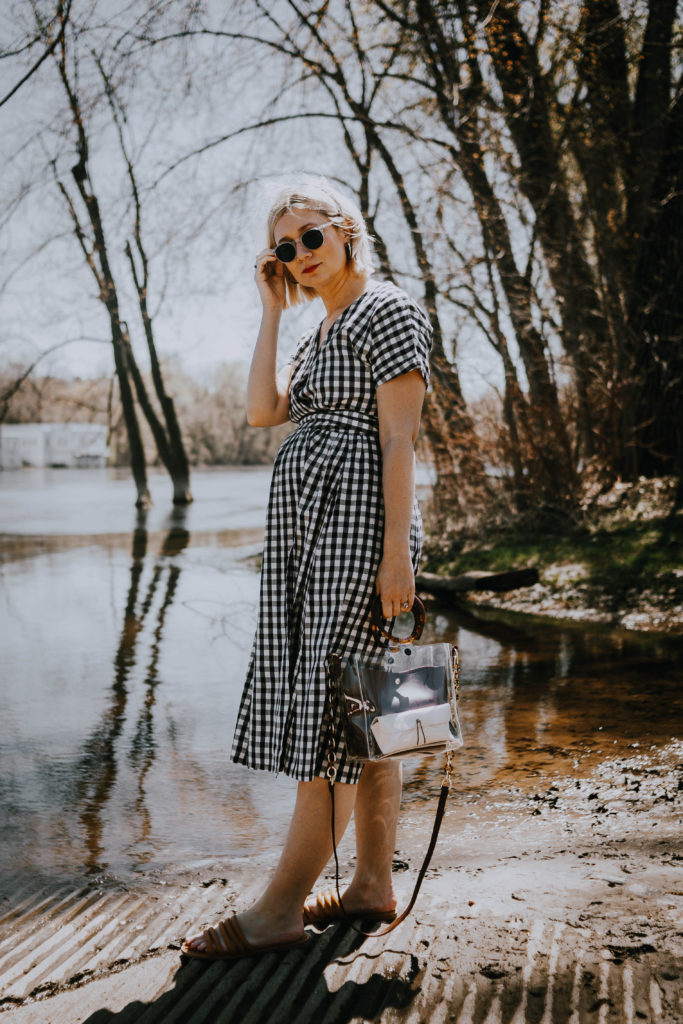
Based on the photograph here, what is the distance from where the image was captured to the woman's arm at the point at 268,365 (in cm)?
246

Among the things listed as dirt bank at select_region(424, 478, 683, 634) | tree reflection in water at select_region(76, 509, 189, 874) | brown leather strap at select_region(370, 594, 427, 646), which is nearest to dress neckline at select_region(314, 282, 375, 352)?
brown leather strap at select_region(370, 594, 427, 646)

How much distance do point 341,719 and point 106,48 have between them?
31.9 feet

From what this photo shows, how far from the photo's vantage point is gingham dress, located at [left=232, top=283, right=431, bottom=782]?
2088mm

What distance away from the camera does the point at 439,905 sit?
2291 millimetres

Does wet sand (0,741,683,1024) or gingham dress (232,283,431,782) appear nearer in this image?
wet sand (0,741,683,1024)

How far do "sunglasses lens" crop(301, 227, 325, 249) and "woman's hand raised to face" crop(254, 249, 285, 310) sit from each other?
16 centimetres

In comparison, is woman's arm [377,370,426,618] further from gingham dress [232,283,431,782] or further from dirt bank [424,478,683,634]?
dirt bank [424,478,683,634]

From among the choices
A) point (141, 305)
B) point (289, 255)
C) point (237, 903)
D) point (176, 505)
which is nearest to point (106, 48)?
point (289, 255)

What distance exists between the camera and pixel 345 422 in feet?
7.24

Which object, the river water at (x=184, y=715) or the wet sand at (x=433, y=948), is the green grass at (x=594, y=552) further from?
the wet sand at (x=433, y=948)

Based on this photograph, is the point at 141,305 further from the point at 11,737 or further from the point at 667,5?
the point at 11,737

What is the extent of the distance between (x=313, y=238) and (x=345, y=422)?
1.55 feet

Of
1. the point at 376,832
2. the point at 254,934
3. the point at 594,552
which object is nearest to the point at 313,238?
the point at 376,832

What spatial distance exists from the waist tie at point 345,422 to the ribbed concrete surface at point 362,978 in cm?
118
